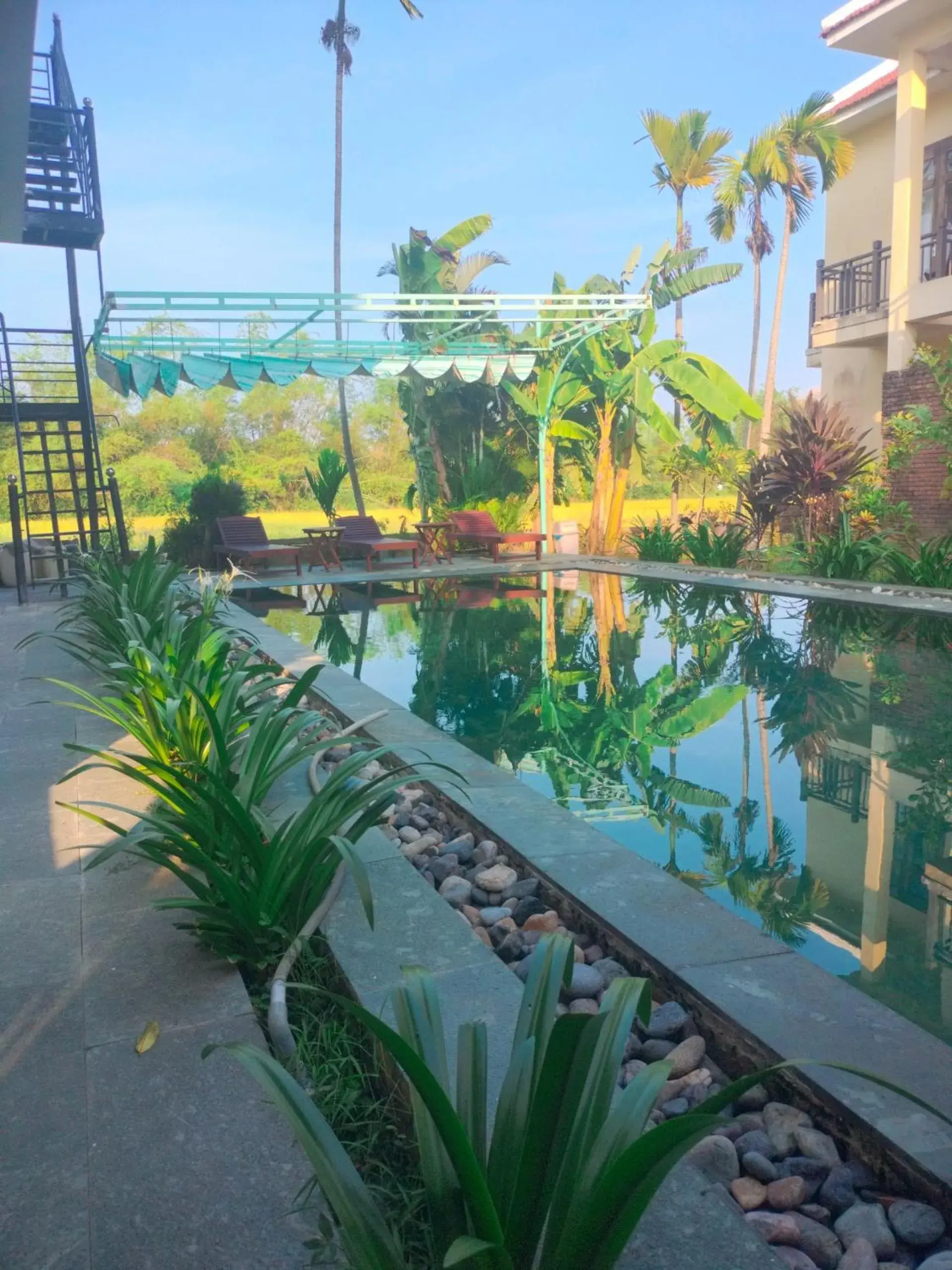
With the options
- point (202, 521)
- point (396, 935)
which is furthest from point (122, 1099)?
point (202, 521)

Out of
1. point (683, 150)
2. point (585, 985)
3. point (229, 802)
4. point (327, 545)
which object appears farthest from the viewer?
point (683, 150)

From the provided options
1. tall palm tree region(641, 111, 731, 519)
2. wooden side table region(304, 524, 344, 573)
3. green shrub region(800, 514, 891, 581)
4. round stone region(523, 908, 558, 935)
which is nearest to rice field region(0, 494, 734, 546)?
tall palm tree region(641, 111, 731, 519)

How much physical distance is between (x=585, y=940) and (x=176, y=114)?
7231cm

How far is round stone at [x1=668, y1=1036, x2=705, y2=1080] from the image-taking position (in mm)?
2365

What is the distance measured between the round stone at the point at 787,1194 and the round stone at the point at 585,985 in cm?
80

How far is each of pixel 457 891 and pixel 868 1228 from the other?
177 centimetres

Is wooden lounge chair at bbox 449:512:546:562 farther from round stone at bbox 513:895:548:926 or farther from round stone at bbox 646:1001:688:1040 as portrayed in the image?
round stone at bbox 646:1001:688:1040

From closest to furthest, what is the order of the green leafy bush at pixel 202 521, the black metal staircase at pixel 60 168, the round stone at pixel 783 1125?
the round stone at pixel 783 1125 → the black metal staircase at pixel 60 168 → the green leafy bush at pixel 202 521

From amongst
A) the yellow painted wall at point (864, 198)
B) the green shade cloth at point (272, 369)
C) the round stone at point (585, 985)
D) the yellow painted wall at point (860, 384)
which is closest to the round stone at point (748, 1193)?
the round stone at point (585, 985)

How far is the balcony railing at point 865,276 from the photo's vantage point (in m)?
14.6

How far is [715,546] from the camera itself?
1378 cm

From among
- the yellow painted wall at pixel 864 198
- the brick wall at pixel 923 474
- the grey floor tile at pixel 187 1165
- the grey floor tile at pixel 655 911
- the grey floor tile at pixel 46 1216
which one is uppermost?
the yellow painted wall at pixel 864 198

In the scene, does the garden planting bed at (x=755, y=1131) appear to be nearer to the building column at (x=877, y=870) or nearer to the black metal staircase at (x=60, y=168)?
the building column at (x=877, y=870)

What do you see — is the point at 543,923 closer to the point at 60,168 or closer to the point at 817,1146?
the point at 817,1146
